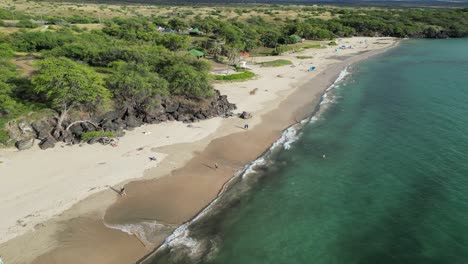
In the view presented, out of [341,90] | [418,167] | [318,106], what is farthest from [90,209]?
[341,90]

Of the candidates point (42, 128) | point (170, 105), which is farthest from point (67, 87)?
point (170, 105)

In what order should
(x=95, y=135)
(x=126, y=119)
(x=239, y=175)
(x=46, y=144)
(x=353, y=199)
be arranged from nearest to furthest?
(x=353, y=199) < (x=239, y=175) < (x=46, y=144) < (x=95, y=135) < (x=126, y=119)

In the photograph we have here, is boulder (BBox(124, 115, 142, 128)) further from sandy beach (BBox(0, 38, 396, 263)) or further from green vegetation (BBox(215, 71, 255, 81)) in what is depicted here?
green vegetation (BBox(215, 71, 255, 81))

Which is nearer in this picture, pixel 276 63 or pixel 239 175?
pixel 239 175

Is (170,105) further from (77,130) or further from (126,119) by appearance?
(77,130)

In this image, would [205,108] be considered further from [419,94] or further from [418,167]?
[419,94]

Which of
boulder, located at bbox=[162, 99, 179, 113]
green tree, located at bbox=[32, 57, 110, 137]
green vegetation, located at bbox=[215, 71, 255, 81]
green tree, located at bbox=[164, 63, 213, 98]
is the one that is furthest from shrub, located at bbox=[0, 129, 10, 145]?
green vegetation, located at bbox=[215, 71, 255, 81]
